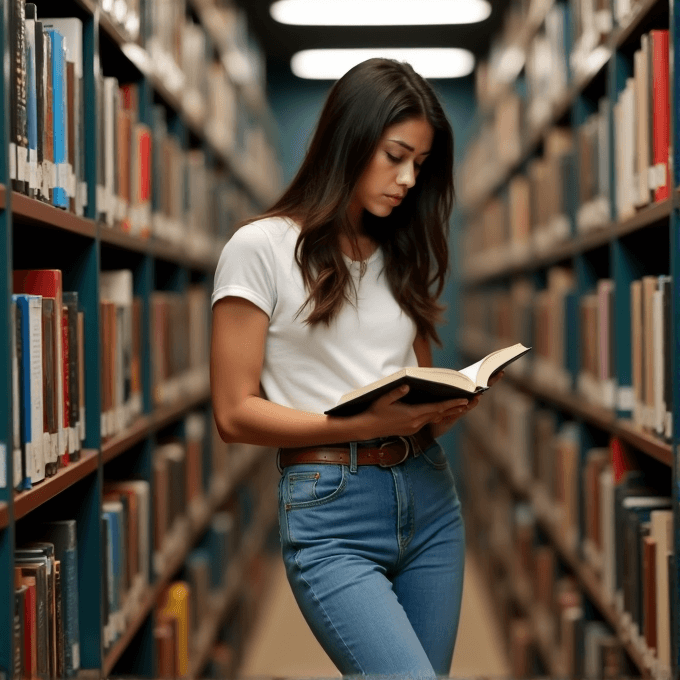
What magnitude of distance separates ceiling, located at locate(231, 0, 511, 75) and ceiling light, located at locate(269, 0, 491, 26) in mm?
390

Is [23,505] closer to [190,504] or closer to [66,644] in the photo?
[66,644]

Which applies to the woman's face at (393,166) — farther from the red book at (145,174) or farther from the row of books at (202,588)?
the row of books at (202,588)

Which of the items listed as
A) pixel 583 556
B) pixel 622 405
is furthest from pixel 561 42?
pixel 583 556

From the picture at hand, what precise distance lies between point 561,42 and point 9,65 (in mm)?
2274

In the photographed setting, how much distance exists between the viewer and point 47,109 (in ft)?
5.32

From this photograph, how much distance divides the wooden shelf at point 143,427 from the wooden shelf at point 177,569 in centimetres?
39

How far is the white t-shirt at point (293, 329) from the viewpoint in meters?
1.55

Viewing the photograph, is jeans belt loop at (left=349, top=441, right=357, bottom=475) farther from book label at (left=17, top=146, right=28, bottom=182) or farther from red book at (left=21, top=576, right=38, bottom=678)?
book label at (left=17, top=146, right=28, bottom=182)

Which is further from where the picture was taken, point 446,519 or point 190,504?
point 190,504

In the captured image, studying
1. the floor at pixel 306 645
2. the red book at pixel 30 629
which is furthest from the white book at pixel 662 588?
the floor at pixel 306 645

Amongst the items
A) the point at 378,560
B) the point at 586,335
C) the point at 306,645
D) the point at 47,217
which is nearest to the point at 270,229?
the point at 47,217

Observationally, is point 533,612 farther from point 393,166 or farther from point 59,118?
point 59,118

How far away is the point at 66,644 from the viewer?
68.9 inches

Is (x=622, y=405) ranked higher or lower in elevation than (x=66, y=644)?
higher
